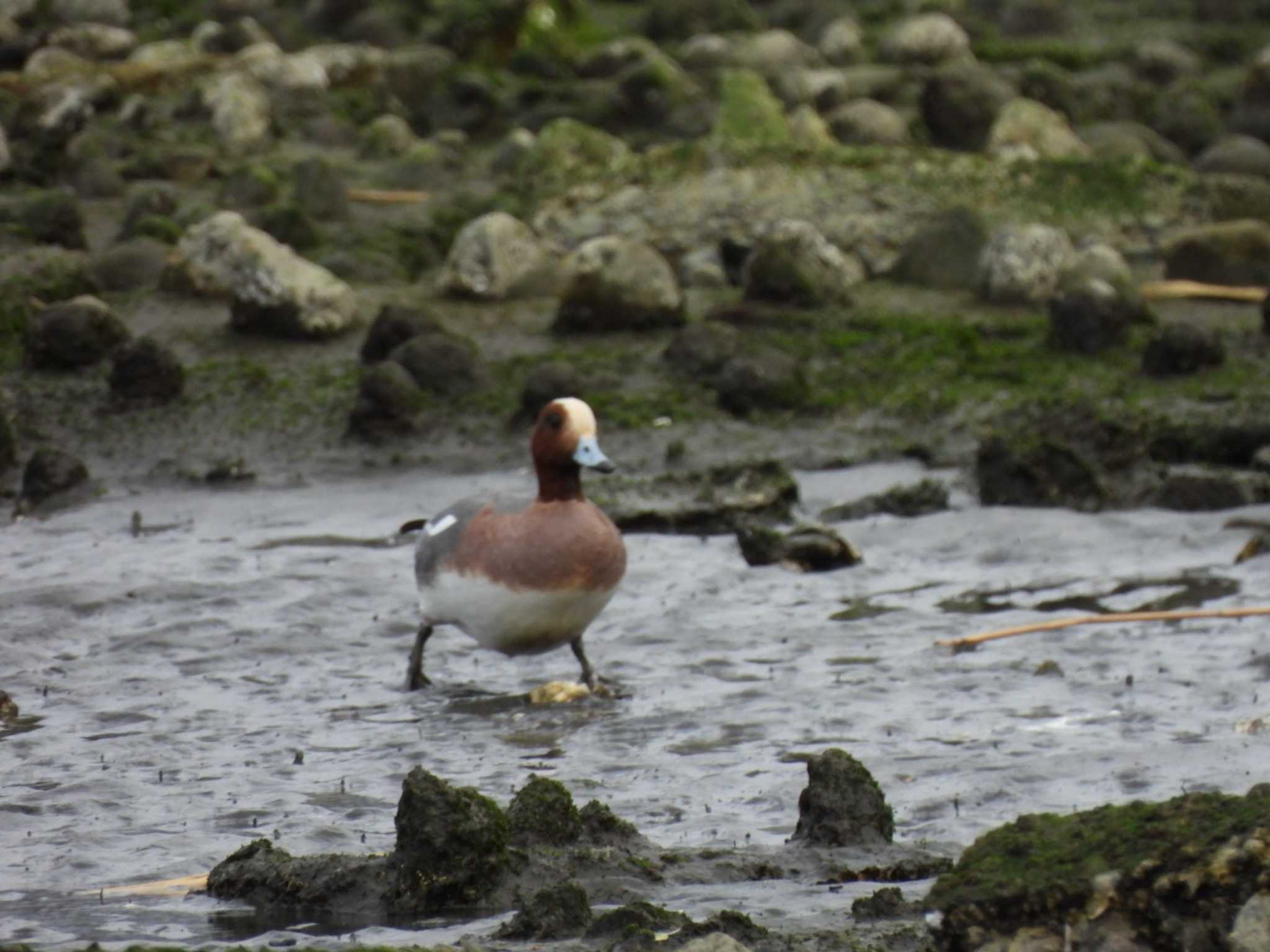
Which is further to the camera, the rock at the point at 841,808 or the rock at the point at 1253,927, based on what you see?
the rock at the point at 841,808

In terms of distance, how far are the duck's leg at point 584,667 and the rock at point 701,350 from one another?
454 centimetres

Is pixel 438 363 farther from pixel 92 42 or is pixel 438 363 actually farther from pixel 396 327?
pixel 92 42

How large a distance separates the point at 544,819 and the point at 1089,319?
7874 mm

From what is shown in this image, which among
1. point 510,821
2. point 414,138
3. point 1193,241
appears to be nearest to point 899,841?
point 510,821

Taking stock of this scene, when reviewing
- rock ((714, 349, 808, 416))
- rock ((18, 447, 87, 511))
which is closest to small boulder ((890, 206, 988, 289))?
rock ((714, 349, 808, 416))

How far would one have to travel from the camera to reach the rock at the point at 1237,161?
54.9ft

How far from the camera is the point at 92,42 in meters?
19.4

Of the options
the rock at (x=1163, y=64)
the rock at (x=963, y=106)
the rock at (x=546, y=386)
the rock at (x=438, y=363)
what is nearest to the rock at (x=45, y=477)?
the rock at (x=438, y=363)

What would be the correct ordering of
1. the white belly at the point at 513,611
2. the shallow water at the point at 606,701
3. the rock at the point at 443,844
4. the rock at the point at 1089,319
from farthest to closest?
1. the rock at the point at 1089,319
2. the white belly at the point at 513,611
3. the shallow water at the point at 606,701
4. the rock at the point at 443,844

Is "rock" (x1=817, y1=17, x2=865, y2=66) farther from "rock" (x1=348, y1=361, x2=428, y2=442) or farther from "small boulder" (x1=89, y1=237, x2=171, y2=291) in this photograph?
"rock" (x1=348, y1=361, x2=428, y2=442)

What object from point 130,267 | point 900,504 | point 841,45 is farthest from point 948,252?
point 841,45

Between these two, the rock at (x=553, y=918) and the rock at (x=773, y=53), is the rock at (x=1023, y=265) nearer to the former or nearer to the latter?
the rock at (x=773, y=53)

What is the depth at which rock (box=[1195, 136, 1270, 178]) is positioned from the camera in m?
16.7

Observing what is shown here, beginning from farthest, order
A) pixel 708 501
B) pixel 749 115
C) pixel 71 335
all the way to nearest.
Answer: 1. pixel 749 115
2. pixel 71 335
3. pixel 708 501
